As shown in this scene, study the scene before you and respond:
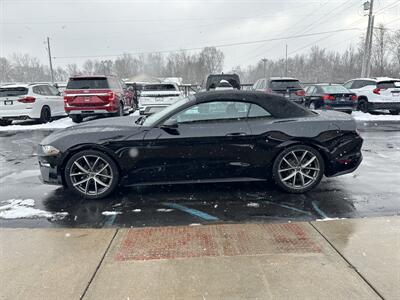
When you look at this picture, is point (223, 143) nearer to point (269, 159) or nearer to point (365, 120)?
point (269, 159)

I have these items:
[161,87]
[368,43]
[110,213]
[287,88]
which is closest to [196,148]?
[110,213]

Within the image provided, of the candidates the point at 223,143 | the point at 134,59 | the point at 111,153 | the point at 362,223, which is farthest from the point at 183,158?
the point at 134,59

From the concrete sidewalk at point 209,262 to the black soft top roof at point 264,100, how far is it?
5.75 ft

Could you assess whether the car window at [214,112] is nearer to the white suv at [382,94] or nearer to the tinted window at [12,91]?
the tinted window at [12,91]

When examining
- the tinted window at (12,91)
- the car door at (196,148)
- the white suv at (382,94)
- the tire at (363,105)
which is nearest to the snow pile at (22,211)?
the car door at (196,148)

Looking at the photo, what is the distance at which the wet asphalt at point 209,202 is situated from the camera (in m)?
4.23

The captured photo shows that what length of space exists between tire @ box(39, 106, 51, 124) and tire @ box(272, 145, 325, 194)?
11.6m

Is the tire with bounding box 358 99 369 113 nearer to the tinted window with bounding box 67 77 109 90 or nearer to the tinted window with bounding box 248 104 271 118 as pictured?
the tinted window with bounding box 67 77 109 90

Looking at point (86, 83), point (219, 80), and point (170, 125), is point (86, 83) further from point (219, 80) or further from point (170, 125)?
point (170, 125)

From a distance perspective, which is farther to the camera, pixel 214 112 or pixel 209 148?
pixel 214 112

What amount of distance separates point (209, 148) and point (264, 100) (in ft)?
3.60

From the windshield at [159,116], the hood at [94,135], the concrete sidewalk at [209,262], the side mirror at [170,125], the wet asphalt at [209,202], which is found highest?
the windshield at [159,116]

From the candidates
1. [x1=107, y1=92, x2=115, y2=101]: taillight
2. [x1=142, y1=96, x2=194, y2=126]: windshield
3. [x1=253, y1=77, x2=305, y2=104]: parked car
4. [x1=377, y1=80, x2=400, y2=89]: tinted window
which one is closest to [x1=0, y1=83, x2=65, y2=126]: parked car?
[x1=107, y1=92, x2=115, y2=101]: taillight

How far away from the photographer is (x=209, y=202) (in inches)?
187
